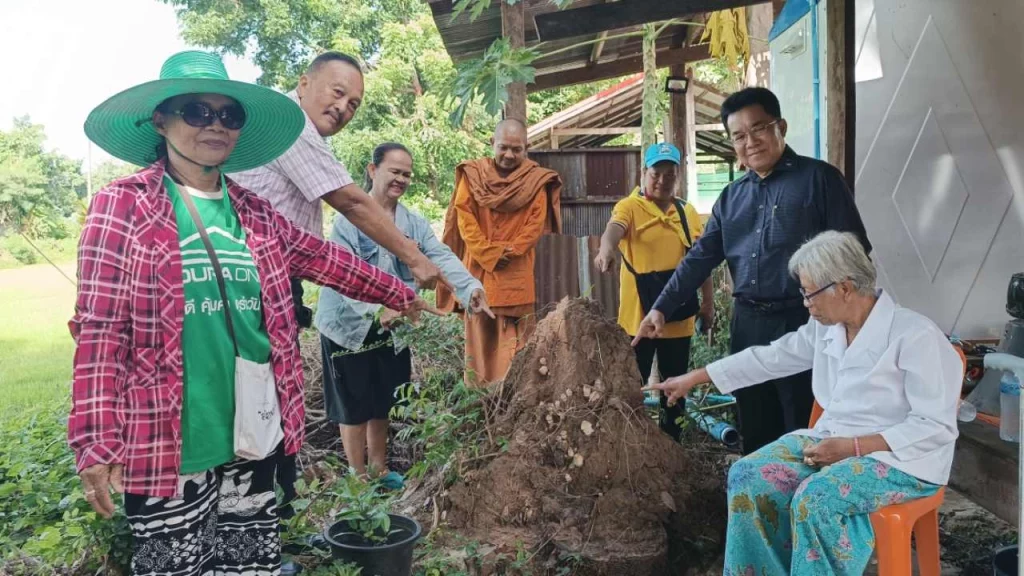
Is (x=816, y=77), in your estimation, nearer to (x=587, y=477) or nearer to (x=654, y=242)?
(x=654, y=242)

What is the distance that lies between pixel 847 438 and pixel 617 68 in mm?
7919

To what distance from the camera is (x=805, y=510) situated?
2361 millimetres

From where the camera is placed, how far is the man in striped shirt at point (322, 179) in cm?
280

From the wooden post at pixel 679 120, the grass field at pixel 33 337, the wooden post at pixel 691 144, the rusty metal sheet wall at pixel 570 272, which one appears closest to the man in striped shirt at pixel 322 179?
the rusty metal sheet wall at pixel 570 272

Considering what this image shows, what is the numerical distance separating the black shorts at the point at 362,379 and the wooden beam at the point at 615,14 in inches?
83.3

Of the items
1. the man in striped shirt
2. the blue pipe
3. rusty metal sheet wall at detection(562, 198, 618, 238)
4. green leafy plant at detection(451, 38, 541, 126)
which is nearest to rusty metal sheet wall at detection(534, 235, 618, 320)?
rusty metal sheet wall at detection(562, 198, 618, 238)

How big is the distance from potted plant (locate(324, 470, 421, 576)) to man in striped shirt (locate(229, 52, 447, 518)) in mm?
253

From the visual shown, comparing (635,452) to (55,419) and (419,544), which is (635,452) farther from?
(55,419)

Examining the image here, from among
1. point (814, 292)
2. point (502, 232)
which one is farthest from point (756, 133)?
point (502, 232)

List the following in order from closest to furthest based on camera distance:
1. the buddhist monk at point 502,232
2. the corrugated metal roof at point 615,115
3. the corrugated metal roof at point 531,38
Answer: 1. the buddhist monk at point 502,232
2. the corrugated metal roof at point 531,38
3. the corrugated metal roof at point 615,115

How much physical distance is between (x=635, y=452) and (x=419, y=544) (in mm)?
1049

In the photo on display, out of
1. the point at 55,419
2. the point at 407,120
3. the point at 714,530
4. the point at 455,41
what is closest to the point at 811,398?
the point at 714,530

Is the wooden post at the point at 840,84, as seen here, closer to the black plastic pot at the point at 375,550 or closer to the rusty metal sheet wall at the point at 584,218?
the black plastic pot at the point at 375,550

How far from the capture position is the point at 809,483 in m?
2.42
